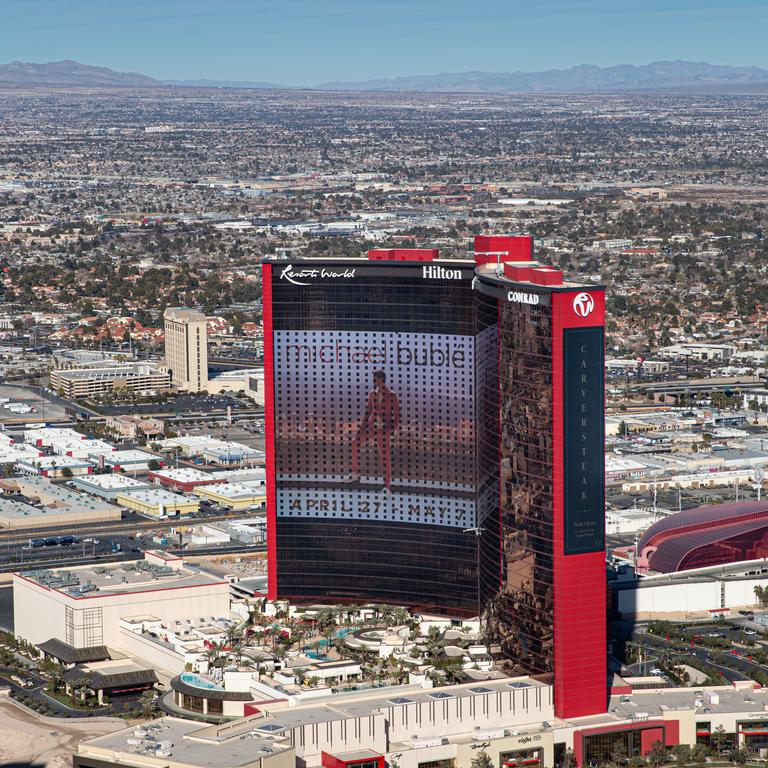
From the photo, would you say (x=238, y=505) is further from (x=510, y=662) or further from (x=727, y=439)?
(x=510, y=662)

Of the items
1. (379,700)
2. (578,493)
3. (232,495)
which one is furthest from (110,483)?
(578,493)

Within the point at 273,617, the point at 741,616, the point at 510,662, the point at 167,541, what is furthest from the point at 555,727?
the point at 167,541

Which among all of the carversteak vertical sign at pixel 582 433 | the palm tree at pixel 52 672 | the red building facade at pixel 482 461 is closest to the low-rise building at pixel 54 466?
the red building facade at pixel 482 461

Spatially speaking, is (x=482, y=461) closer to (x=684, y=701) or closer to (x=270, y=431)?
(x=270, y=431)

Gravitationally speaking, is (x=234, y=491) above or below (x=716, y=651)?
below

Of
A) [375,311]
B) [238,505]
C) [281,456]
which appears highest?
[375,311]

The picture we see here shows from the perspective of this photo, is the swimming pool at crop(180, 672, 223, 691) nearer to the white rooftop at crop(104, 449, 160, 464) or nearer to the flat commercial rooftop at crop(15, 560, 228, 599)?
the flat commercial rooftop at crop(15, 560, 228, 599)
